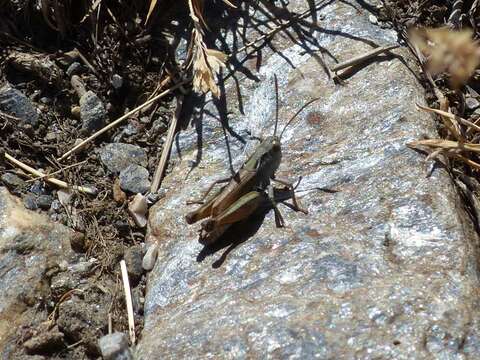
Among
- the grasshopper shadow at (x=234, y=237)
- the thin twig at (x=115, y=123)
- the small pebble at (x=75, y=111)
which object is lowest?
the grasshopper shadow at (x=234, y=237)

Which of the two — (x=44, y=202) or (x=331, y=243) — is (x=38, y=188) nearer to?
(x=44, y=202)

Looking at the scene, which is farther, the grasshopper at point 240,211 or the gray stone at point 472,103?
the gray stone at point 472,103

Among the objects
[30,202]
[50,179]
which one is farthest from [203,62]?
[30,202]

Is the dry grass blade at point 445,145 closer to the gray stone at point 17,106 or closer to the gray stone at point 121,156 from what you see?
the gray stone at point 121,156

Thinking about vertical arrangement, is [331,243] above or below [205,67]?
below

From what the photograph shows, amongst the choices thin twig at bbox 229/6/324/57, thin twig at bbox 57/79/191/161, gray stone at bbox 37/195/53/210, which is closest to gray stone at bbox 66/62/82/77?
thin twig at bbox 57/79/191/161

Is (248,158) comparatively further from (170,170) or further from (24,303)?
(24,303)

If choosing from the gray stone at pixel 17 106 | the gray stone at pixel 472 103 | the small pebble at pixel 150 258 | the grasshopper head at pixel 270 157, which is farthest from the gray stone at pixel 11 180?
the gray stone at pixel 472 103
